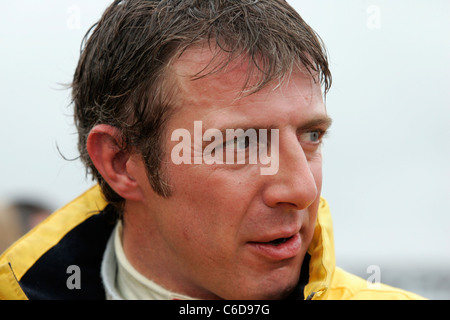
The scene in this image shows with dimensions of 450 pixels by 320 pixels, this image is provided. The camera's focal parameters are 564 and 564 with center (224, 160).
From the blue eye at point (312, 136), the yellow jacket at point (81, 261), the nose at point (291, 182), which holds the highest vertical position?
the blue eye at point (312, 136)

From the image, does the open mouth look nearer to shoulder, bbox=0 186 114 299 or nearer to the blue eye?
the blue eye

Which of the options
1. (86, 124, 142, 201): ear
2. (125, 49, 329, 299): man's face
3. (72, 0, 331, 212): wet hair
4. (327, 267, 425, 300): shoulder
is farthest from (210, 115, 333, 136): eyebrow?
(327, 267, 425, 300): shoulder

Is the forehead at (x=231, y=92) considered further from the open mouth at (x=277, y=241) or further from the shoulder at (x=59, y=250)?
the shoulder at (x=59, y=250)

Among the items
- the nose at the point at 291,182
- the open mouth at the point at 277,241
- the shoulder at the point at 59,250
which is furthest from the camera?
the shoulder at the point at 59,250

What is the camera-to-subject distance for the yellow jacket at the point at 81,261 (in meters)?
2.31

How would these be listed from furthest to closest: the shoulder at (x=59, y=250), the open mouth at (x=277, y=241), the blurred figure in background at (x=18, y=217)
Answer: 1. the blurred figure in background at (x=18, y=217)
2. the shoulder at (x=59, y=250)
3. the open mouth at (x=277, y=241)

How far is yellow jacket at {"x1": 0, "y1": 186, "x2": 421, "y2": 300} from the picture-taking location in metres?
2.31

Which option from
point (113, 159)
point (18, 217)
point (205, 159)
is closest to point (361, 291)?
point (205, 159)

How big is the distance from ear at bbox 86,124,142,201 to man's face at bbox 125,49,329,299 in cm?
23

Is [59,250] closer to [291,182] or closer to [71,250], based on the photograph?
[71,250]

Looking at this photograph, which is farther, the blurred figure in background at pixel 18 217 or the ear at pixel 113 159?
the blurred figure in background at pixel 18 217

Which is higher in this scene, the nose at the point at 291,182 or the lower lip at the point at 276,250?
the nose at the point at 291,182

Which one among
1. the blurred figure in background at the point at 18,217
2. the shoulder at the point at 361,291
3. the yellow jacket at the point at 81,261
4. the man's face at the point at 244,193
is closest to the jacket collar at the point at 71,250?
the yellow jacket at the point at 81,261

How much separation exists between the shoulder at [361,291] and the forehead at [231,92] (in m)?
0.83
